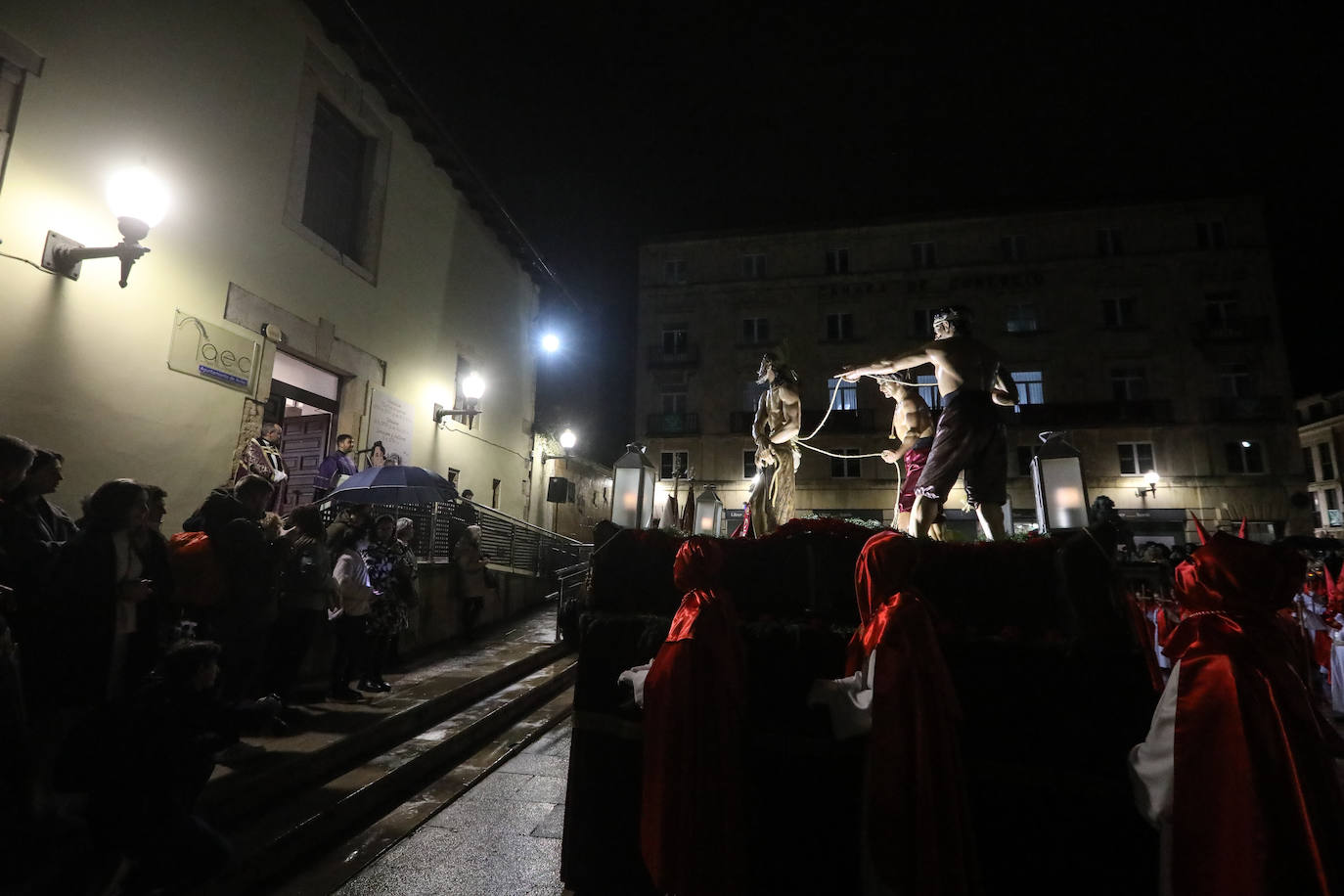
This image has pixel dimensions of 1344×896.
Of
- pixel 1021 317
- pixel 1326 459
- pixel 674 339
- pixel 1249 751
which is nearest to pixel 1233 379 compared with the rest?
pixel 1021 317

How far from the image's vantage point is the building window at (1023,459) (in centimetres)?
2448

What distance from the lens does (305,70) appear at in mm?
9875

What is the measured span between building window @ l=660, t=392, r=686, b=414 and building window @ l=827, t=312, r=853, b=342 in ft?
24.2

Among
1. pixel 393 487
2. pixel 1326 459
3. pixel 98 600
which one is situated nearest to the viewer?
pixel 98 600

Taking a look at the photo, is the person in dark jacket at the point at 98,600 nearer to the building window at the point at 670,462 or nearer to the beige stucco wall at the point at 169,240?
the beige stucco wall at the point at 169,240

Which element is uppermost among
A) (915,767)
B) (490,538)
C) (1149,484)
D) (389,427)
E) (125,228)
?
(125,228)

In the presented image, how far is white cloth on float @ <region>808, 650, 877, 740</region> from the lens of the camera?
2793mm

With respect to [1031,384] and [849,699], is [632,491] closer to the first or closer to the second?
[849,699]

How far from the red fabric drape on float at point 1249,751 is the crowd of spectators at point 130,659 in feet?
13.6

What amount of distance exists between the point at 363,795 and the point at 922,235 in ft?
97.4

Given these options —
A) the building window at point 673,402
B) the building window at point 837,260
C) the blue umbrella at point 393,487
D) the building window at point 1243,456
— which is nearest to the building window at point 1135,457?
the building window at point 1243,456

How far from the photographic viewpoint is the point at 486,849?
425 centimetres

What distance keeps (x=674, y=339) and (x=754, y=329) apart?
3.95m

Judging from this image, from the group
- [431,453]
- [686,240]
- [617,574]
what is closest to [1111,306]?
[686,240]
